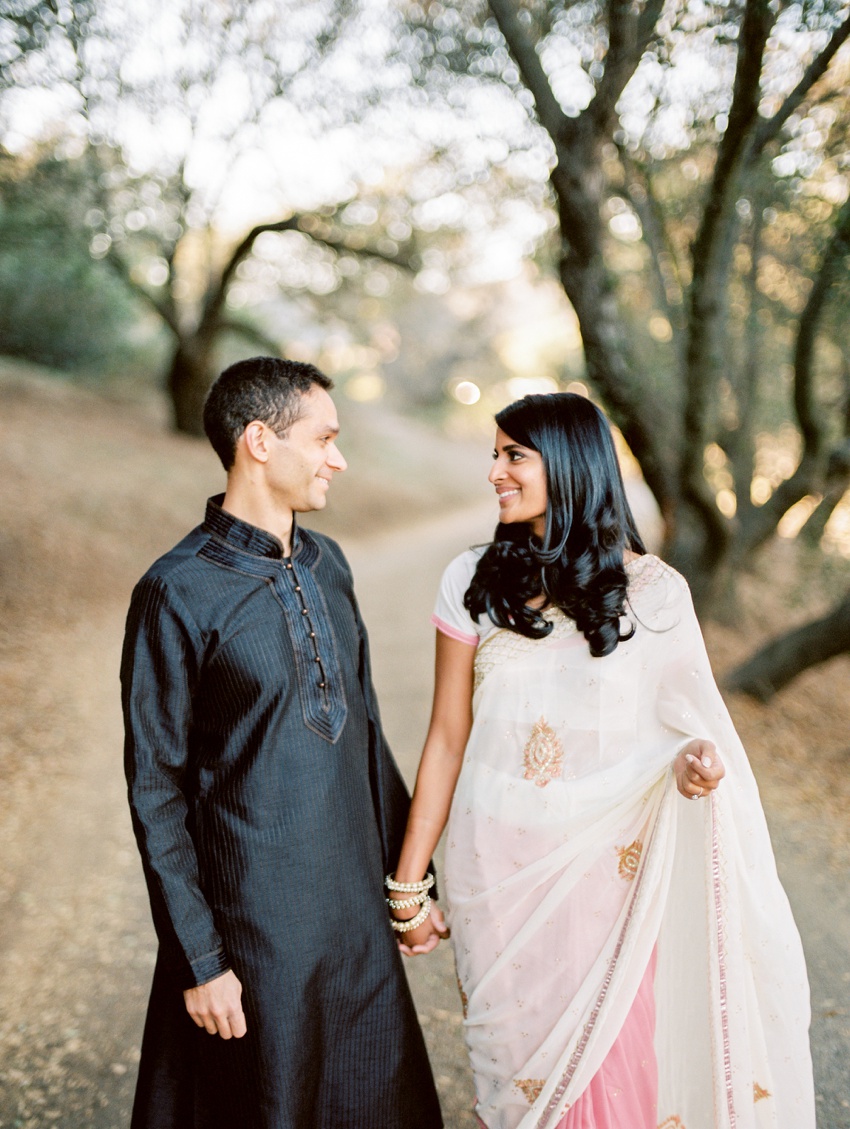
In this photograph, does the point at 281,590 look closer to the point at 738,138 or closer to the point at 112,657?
the point at 738,138

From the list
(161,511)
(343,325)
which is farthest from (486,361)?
(161,511)

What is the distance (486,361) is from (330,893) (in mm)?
34917

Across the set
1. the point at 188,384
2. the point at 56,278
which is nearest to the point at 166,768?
the point at 188,384

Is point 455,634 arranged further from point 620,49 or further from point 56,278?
point 56,278

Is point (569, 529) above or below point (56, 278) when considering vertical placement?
below

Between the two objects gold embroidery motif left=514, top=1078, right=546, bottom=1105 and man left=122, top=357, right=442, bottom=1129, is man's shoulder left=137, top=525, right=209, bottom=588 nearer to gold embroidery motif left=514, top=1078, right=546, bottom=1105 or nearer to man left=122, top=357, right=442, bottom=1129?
man left=122, top=357, right=442, bottom=1129

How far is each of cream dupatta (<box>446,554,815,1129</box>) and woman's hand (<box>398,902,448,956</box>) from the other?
203mm

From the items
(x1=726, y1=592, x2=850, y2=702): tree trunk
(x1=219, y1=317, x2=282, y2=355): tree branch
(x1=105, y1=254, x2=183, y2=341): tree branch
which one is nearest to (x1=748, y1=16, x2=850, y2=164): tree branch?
(x1=726, y1=592, x2=850, y2=702): tree trunk

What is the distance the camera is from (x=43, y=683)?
21.1ft

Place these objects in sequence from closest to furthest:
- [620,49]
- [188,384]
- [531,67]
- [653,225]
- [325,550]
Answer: [325,550]
[620,49]
[531,67]
[653,225]
[188,384]

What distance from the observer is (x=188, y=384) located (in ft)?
52.3

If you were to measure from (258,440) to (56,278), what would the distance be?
17.0 m

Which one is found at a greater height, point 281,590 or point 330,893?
point 281,590

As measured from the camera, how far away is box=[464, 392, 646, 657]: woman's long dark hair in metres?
2.07
